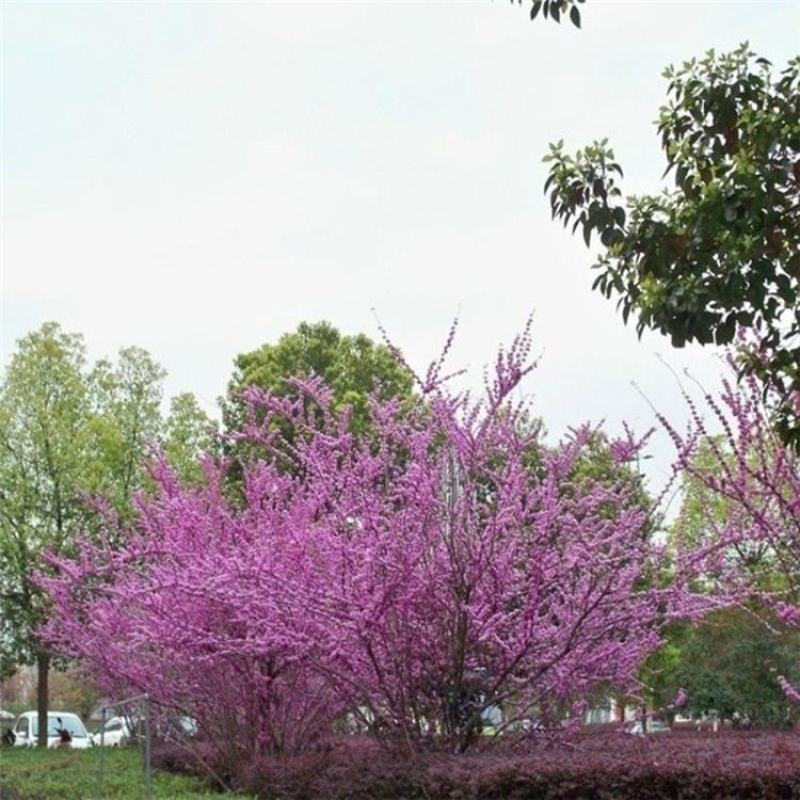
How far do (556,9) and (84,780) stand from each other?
34.5ft

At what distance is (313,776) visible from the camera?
35.4ft

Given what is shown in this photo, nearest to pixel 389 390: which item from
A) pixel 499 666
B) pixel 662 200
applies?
pixel 499 666

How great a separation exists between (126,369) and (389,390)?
17.6 ft

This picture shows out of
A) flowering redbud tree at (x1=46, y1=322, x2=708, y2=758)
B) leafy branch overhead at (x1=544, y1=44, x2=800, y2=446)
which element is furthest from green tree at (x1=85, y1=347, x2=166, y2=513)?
leafy branch overhead at (x1=544, y1=44, x2=800, y2=446)

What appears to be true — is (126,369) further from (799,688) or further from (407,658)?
(407,658)

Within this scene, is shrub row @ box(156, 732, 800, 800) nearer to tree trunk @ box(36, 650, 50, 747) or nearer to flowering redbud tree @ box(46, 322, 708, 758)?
flowering redbud tree @ box(46, 322, 708, 758)

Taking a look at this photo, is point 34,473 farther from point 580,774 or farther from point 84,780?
point 580,774

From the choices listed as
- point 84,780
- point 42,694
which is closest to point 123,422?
point 42,694

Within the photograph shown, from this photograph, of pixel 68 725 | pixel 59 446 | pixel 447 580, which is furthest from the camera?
pixel 68 725

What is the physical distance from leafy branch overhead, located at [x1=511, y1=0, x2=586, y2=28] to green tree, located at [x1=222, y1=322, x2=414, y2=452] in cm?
2443

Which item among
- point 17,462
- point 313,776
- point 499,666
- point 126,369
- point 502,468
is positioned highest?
point 126,369

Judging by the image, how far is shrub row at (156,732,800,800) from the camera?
880 centimetres

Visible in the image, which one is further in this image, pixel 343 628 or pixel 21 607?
pixel 21 607

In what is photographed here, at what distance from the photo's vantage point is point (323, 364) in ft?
103
